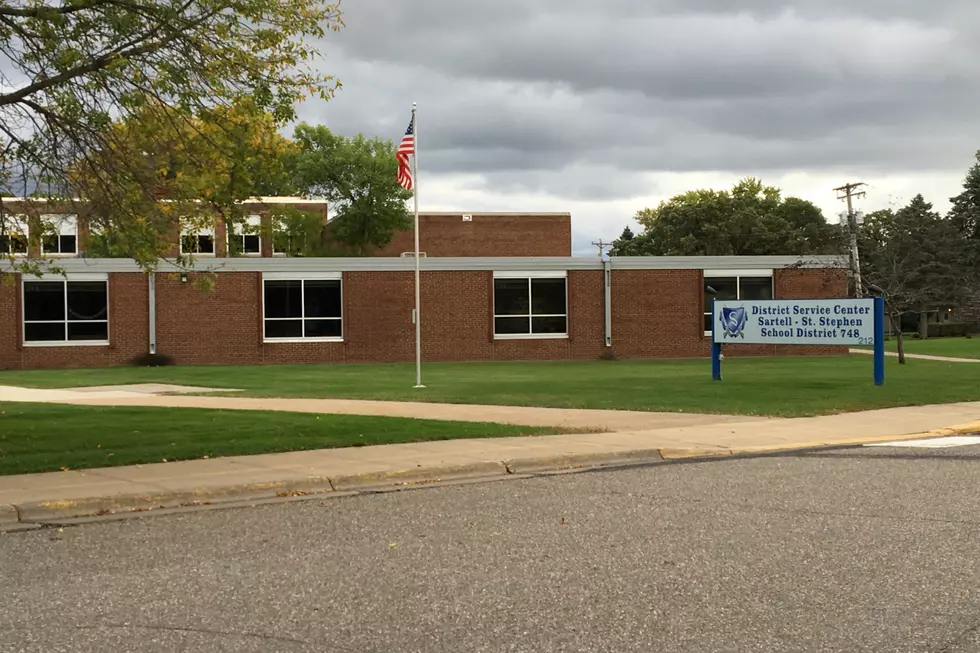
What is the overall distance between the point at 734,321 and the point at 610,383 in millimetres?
3616

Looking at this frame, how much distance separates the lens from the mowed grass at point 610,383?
19.6 metres

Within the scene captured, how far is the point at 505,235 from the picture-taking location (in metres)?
68.9

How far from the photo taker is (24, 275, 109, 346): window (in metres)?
36.4

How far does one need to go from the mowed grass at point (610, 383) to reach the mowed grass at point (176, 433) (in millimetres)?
4475

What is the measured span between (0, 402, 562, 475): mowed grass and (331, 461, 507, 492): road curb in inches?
91.2

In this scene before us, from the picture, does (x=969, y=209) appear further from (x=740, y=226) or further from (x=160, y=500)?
(x=160, y=500)

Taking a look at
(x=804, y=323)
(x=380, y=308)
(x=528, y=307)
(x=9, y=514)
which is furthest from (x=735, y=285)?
(x=9, y=514)

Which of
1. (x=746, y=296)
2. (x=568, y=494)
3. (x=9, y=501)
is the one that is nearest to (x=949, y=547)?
(x=568, y=494)

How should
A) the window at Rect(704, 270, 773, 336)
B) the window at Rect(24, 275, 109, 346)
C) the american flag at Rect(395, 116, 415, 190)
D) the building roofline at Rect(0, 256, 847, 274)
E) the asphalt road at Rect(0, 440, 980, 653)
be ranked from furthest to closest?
1. the window at Rect(704, 270, 773, 336)
2. the window at Rect(24, 275, 109, 346)
3. the building roofline at Rect(0, 256, 847, 274)
4. the american flag at Rect(395, 116, 415, 190)
5. the asphalt road at Rect(0, 440, 980, 653)

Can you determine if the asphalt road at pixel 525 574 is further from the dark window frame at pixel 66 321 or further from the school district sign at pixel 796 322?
A: the dark window frame at pixel 66 321

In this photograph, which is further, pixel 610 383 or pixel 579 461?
pixel 610 383

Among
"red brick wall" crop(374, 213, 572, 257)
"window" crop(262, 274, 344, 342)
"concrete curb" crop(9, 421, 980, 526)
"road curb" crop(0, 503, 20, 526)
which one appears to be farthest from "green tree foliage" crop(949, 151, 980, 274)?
"road curb" crop(0, 503, 20, 526)

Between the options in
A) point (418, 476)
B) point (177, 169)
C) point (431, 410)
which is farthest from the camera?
point (431, 410)

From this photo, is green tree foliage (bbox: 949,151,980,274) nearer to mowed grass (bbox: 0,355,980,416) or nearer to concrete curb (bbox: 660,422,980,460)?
mowed grass (bbox: 0,355,980,416)
